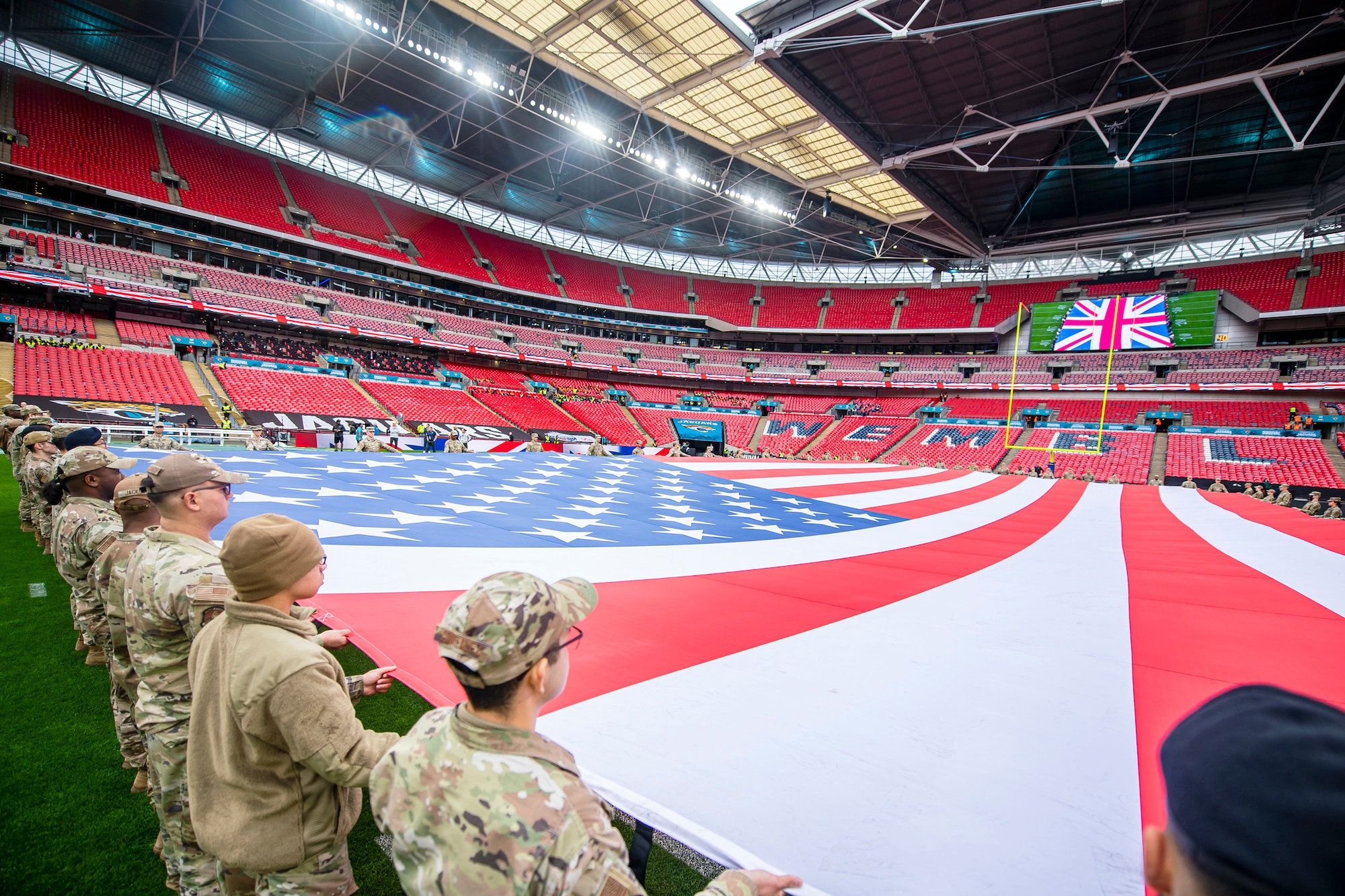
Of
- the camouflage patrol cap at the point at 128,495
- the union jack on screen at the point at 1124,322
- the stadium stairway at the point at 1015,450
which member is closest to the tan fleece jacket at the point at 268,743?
the camouflage patrol cap at the point at 128,495

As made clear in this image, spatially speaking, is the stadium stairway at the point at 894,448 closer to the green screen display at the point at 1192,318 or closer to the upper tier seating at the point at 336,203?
the green screen display at the point at 1192,318

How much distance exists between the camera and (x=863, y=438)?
3953 centimetres

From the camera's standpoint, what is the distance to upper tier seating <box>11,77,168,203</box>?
27141mm

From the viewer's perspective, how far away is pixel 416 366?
37.8 metres

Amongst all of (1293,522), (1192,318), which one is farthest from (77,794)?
(1192,318)

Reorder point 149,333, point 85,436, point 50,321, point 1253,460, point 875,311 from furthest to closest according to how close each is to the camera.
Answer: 1. point 875,311
2. point 149,333
3. point 1253,460
4. point 50,321
5. point 85,436

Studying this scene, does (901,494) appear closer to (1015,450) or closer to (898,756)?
(898,756)

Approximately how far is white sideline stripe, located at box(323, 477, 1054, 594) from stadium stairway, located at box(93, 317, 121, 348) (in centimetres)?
3057

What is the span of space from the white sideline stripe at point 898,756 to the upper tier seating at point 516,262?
46.9 m

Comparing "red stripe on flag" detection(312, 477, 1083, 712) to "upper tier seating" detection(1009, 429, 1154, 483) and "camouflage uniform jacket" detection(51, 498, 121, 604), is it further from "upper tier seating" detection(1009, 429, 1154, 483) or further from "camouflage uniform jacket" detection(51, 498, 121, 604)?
"upper tier seating" detection(1009, 429, 1154, 483)

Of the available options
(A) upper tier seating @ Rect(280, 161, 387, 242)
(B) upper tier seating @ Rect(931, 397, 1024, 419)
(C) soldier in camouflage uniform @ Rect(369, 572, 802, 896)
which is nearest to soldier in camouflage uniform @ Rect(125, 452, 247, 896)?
(C) soldier in camouflage uniform @ Rect(369, 572, 802, 896)

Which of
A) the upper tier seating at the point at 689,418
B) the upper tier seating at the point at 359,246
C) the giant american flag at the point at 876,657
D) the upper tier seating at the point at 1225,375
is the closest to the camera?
the giant american flag at the point at 876,657

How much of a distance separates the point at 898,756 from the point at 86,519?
6279 mm

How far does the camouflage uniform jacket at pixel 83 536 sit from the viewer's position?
3.99 metres
